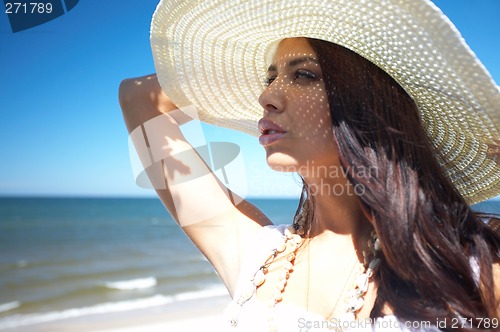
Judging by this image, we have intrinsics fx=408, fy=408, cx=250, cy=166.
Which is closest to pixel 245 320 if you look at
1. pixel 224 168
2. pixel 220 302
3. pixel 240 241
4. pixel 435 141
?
pixel 240 241

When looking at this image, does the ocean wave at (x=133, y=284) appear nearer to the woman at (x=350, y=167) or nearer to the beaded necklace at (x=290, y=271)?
the woman at (x=350, y=167)

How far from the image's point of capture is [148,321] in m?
6.23

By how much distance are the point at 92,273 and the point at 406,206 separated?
11.3 m

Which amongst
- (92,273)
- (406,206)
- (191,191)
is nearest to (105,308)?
(92,273)

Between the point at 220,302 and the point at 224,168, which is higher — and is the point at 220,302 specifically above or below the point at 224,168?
below

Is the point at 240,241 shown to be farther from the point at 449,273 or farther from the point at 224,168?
the point at 449,273

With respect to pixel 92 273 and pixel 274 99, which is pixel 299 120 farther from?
pixel 92 273

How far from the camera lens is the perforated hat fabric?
3.94ft

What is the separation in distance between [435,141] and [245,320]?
39.4 inches

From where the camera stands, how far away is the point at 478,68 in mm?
1150

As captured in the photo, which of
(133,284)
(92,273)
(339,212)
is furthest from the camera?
(92,273)

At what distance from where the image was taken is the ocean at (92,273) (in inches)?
295

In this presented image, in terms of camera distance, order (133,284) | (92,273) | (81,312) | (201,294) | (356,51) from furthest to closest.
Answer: (92,273) → (133,284) → (201,294) → (81,312) → (356,51)

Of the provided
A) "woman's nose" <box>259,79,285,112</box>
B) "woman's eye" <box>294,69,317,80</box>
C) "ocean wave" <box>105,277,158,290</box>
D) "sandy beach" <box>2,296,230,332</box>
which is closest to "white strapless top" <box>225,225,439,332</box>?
"woman's nose" <box>259,79,285,112</box>
